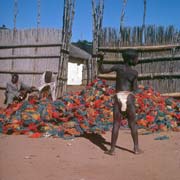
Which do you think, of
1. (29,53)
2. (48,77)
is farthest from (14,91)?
(29,53)

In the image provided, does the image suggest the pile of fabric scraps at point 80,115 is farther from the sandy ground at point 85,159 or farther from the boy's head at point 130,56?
the boy's head at point 130,56

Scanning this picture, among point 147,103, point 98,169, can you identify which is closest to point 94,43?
point 147,103

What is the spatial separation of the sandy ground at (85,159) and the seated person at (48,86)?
3.75 meters

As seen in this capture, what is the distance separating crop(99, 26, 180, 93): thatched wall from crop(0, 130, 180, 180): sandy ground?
3.33 meters

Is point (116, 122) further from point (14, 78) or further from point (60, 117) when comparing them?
point (14, 78)

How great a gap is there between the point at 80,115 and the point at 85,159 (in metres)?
2.12

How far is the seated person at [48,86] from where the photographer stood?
9347 mm

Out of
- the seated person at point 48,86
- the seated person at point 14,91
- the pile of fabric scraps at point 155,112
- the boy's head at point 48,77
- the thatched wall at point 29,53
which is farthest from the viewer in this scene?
the thatched wall at point 29,53

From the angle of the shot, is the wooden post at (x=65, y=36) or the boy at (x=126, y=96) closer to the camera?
the boy at (x=126, y=96)

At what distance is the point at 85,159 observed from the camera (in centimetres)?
422

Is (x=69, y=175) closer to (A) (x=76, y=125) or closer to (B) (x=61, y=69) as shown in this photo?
(A) (x=76, y=125)

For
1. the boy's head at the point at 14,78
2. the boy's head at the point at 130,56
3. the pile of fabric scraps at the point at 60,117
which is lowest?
the pile of fabric scraps at the point at 60,117

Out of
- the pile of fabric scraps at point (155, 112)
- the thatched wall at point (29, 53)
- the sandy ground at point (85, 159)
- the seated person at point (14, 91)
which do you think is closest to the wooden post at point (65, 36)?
the thatched wall at point (29, 53)

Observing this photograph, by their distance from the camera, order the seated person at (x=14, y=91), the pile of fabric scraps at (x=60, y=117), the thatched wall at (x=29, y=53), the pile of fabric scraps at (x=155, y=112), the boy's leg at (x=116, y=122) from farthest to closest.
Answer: the thatched wall at (x=29, y=53)
the seated person at (x=14, y=91)
the pile of fabric scraps at (x=155, y=112)
the pile of fabric scraps at (x=60, y=117)
the boy's leg at (x=116, y=122)
